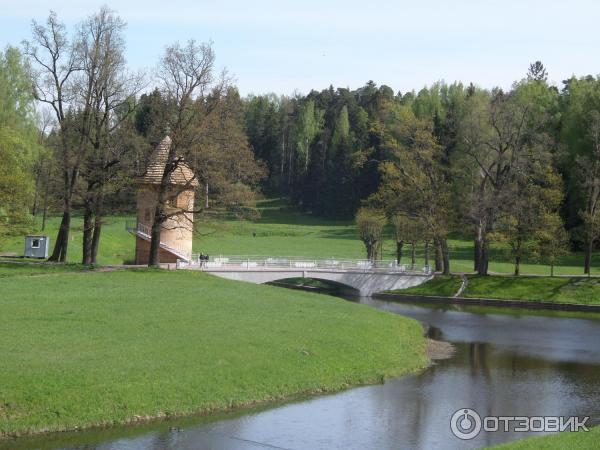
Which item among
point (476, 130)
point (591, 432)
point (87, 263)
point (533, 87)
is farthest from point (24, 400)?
point (533, 87)

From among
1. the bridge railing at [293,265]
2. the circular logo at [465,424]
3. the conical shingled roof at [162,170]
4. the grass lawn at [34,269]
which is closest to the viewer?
the circular logo at [465,424]

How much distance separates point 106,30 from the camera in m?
52.5

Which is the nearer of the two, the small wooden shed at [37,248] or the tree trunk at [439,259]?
the small wooden shed at [37,248]

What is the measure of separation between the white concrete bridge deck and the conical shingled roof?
6.57 metres

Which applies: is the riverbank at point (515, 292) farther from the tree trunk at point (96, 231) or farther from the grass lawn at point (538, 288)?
the tree trunk at point (96, 231)

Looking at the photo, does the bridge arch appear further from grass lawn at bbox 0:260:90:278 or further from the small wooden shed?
grass lawn at bbox 0:260:90:278

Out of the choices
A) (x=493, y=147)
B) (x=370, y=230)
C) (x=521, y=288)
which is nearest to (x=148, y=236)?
(x=370, y=230)

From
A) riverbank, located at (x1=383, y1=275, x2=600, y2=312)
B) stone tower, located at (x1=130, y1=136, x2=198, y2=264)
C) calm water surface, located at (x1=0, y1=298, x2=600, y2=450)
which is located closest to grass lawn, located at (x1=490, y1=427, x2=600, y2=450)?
calm water surface, located at (x1=0, y1=298, x2=600, y2=450)

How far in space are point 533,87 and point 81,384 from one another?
9608 centimetres

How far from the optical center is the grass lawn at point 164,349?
2133 cm

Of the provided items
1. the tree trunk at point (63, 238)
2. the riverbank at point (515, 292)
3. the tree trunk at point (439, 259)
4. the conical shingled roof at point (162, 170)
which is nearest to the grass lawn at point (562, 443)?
the conical shingled roof at point (162, 170)

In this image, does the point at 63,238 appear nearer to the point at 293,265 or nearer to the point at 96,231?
the point at 96,231

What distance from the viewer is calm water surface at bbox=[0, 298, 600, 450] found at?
67.3ft

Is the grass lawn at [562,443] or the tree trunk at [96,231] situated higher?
the tree trunk at [96,231]
